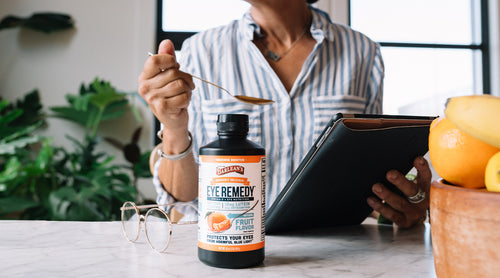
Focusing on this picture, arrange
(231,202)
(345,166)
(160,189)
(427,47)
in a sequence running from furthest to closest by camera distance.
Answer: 1. (427,47)
2. (160,189)
3. (345,166)
4. (231,202)

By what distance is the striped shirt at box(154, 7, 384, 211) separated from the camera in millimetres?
1131

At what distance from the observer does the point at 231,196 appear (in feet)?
1.51

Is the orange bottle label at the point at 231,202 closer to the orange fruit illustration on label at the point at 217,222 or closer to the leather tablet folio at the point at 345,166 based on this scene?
the orange fruit illustration on label at the point at 217,222

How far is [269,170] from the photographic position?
113 cm

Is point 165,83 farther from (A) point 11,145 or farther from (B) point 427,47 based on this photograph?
(B) point 427,47

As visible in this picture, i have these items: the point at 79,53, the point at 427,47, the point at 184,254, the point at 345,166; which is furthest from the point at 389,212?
the point at 427,47

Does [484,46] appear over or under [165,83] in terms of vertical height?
over

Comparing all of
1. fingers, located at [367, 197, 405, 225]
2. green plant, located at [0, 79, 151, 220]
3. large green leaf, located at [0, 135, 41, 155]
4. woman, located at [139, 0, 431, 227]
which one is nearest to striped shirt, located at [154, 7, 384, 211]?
woman, located at [139, 0, 431, 227]

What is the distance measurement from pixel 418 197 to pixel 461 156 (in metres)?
0.46

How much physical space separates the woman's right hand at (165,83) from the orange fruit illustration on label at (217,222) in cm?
33

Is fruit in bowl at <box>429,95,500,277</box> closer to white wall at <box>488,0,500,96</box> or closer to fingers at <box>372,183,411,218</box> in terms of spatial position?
fingers at <box>372,183,411,218</box>

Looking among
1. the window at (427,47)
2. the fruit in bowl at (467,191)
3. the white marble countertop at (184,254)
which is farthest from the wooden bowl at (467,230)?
the window at (427,47)

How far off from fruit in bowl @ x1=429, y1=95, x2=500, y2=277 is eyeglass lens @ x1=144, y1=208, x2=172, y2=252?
0.39 metres

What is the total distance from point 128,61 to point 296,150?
74.3 inches
